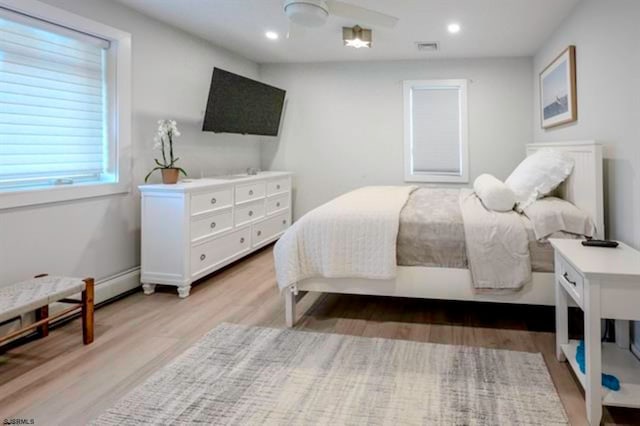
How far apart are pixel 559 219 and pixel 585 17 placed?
173 centimetres

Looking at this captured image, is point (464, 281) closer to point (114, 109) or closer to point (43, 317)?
point (43, 317)

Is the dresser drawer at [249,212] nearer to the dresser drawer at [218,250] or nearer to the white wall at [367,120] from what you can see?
the dresser drawer at [218,250]

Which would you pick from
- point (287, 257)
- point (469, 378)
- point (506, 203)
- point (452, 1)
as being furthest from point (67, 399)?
point (452, 1)

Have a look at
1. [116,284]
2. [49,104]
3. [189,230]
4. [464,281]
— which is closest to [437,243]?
[464,281]

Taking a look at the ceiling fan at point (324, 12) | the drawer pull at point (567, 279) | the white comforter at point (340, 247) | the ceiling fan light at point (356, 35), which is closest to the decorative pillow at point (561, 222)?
the drawer pull at point (567, 279)

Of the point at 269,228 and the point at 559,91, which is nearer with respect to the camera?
the point at 559,91

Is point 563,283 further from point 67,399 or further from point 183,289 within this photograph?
point 183,289

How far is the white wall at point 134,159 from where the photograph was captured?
9.01 feet

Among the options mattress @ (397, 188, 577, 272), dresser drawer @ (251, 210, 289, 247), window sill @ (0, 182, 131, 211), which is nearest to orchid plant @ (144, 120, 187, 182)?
window sill @ (0, 182, 131, 211)

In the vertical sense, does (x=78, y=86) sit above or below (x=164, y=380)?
above

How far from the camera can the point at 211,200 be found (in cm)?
373

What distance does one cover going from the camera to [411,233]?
2.76m

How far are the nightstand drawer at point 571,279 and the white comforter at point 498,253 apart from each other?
1.07 ft

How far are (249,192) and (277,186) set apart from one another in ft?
2.63
